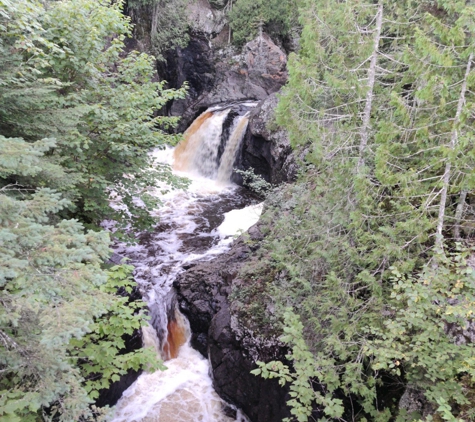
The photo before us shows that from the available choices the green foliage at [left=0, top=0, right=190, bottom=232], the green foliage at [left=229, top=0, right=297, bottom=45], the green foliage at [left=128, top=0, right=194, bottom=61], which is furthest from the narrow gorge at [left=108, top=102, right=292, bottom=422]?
the green foliage at [left=229, top=0, right=297, bottom=45]

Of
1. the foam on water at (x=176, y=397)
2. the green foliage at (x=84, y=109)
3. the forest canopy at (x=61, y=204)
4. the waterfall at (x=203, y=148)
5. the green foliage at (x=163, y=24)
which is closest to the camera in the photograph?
the forest canopy at (x=61, y=204)

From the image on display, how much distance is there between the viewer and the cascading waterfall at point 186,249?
6668 millimetres

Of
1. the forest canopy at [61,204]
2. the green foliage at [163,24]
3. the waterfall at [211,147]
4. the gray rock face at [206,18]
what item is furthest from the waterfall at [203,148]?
the forest canopy at [61,204]

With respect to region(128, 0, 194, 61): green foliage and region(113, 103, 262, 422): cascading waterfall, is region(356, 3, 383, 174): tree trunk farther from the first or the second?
region(128, 0, 194, 61): green foliage

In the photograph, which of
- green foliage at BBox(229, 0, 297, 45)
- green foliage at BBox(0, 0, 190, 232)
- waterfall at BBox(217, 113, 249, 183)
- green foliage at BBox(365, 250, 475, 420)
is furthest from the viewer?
green foliage at BBox(229, 0, 297, 45)

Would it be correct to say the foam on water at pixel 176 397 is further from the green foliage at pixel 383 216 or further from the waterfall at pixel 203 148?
the waterfall at pixel 203 148

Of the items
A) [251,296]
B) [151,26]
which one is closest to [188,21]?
[151,26]

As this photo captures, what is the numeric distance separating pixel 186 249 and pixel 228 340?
4.36m

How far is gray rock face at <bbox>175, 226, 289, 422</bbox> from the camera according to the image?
5731 mm

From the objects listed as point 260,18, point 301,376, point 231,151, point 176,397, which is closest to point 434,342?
point 301,376

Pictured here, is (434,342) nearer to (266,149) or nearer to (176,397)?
(176,397)

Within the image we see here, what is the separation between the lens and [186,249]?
10422 mm

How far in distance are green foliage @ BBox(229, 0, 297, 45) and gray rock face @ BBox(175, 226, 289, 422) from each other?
17.5 meters

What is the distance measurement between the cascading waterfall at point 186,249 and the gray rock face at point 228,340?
391mm
